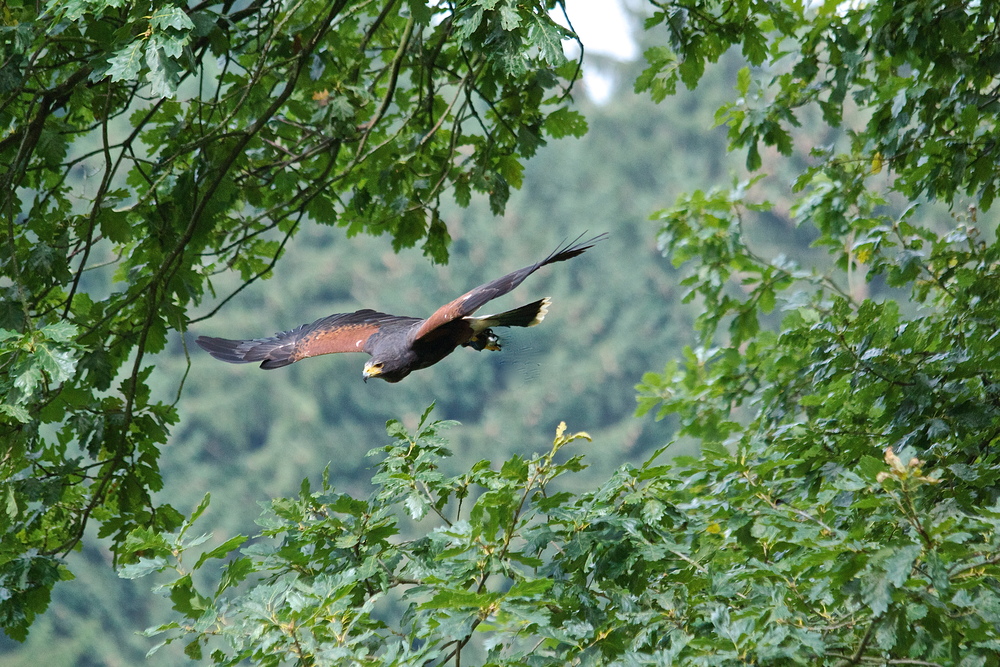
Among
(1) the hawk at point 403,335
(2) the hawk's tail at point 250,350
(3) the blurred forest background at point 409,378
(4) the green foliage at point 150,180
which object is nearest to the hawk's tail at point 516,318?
(1) the hawk at point 403,335

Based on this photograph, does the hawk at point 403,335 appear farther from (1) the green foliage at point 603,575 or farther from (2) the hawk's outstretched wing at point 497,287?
(1) the green foliage at point 603,575

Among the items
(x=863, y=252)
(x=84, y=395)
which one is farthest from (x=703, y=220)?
(x=84, y=395)

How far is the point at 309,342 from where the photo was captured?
3576 mm

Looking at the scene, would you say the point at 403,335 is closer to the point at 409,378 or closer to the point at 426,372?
the point at 409,378

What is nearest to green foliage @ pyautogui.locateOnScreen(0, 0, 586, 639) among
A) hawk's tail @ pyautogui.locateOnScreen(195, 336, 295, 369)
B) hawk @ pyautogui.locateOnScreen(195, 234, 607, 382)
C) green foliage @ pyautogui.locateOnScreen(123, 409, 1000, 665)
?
hawk's tail @ pyautogui.locateOnScreen(195, 336, 295, 369)

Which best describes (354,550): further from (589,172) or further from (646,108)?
(646,108)

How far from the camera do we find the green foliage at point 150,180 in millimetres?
2891

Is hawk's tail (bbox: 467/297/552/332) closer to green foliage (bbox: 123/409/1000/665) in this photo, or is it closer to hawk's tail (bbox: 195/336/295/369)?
green foliage (bbox: 123/409/1000/665)

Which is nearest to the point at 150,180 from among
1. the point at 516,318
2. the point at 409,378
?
the point at 516,318

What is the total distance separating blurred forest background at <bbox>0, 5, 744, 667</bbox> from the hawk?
18531 mm

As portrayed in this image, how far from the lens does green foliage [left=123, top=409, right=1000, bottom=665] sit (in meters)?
2.31

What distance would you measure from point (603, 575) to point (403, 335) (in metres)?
0.97

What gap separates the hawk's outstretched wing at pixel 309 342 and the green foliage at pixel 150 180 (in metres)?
0.27

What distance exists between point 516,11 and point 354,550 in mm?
1730
